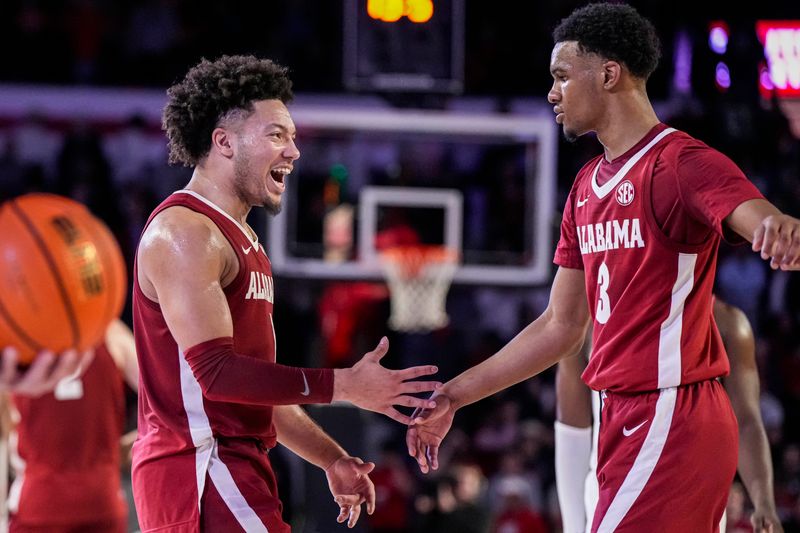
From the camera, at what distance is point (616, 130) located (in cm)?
A: 381

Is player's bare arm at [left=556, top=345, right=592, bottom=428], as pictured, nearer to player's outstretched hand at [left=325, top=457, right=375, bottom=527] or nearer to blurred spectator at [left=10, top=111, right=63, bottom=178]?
player's outstretched hand at [left=325, top=457, right=375, bottom=527]

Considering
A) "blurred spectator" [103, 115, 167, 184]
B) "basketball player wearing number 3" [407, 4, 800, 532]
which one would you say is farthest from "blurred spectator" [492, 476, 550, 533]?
"basketball player wearing number 3" [407, 4, 800, 532]

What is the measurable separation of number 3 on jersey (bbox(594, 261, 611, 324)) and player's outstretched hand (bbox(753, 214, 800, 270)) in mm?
731

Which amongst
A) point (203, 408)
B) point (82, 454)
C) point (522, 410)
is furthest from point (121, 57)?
point (203, 408)

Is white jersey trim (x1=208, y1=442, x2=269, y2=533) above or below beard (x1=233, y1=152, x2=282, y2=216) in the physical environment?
below

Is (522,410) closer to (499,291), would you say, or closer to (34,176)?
(499,291)

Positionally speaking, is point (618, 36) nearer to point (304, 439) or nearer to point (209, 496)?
point (304, 439)

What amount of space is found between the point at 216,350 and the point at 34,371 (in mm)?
591

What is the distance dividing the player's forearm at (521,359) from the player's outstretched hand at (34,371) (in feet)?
5.09

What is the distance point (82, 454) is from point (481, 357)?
6.35m

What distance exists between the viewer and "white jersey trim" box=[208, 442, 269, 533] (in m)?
3.49

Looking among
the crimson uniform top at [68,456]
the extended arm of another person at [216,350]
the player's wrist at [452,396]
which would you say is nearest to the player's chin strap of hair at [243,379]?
the extended arm of another person at [216,350]

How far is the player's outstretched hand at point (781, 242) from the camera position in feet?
9.69

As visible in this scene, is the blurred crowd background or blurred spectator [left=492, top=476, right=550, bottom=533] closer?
blurred spectator [left=492, top=476, right=550, bottom=533]
